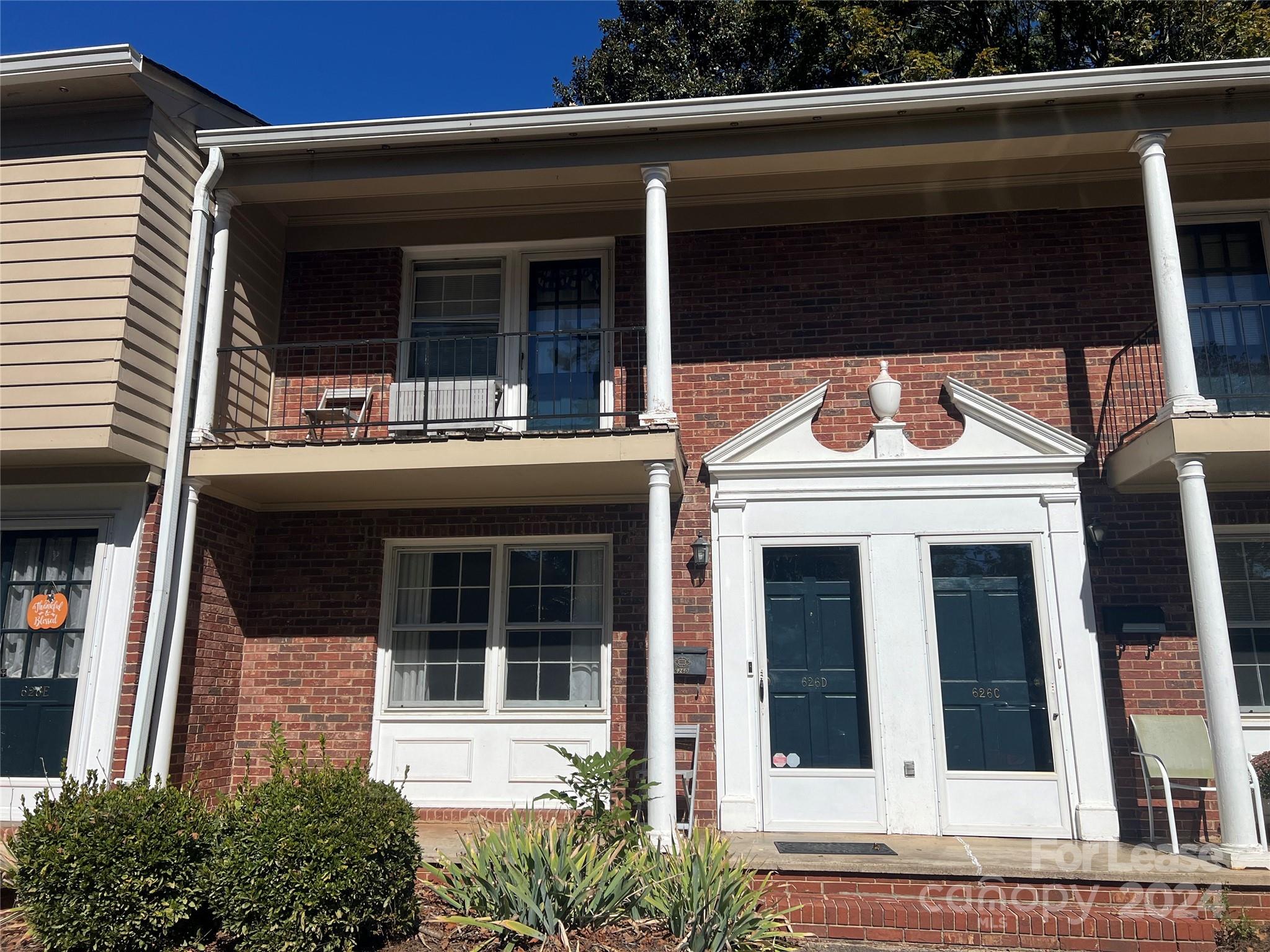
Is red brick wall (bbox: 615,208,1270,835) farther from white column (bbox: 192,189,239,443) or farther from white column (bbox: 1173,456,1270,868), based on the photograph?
white column (bbox: 192,189,239,443)

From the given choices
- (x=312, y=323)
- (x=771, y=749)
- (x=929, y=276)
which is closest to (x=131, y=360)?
(x=312, y=323)

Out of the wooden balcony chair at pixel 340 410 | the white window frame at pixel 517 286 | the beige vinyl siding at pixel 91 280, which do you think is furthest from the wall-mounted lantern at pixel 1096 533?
the beige vinyl siding at pixel 91 280

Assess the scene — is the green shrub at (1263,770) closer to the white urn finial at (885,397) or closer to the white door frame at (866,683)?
the white door frame at (866,683)

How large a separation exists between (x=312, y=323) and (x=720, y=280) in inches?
148

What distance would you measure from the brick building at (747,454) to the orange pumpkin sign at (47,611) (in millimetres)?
767

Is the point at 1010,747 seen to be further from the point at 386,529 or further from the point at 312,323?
the point at 312,323

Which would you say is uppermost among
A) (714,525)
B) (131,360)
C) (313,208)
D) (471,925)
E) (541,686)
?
(313,208)

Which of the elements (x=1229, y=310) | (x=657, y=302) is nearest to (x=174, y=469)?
(x=657, y=302)

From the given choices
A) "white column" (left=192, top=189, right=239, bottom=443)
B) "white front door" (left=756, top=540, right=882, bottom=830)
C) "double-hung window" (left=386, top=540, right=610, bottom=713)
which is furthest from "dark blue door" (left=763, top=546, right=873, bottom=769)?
"white column" (left=192, top=189, right=239, bottom=443)

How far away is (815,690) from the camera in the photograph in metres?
7.40

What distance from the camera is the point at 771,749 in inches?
288

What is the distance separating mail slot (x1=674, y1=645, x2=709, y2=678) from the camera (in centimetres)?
745

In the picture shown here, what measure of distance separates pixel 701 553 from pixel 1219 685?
12.0ft

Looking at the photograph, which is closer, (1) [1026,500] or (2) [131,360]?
(2) [131,360]
